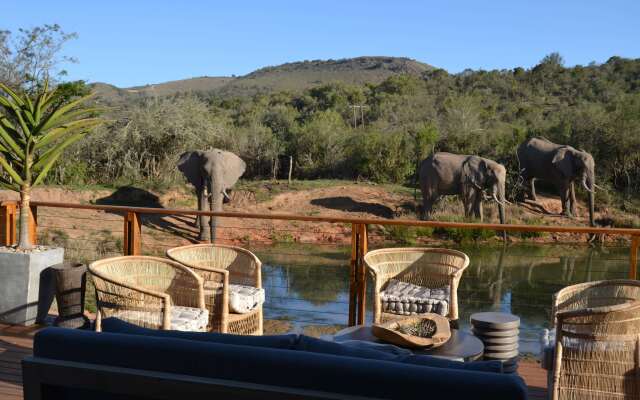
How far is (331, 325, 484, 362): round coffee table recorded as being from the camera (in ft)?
9.96

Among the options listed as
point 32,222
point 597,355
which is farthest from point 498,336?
point 32,222

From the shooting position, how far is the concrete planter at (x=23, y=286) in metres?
4.59

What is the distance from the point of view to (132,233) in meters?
4.92

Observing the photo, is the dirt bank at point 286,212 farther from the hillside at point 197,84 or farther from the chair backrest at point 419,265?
the hillside at point 197,84

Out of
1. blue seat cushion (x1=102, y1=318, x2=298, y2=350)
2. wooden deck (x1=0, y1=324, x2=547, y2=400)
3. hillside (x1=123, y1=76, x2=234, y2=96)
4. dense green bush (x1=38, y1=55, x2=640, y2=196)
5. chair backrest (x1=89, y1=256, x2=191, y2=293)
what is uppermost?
hillside (x1=123, y1=76, x2=234, y2=96)

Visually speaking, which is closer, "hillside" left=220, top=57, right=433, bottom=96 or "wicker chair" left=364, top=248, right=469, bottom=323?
"wicker chair" left=364, top=248, right=469, bottom=323

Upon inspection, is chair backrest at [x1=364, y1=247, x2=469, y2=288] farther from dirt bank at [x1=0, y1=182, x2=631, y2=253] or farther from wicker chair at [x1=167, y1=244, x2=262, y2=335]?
dirt bank at [x1=0, y1=182, x2=631, y2=253]

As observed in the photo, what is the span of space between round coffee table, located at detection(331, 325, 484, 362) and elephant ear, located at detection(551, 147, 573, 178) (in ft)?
49.8

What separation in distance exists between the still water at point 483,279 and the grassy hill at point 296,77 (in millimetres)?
45663

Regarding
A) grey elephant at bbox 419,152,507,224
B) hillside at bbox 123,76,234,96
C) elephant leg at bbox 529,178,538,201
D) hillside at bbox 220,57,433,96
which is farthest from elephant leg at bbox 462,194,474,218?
hillside at bbox 123,76,234,96

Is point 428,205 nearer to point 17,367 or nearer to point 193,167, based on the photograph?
point 193,167

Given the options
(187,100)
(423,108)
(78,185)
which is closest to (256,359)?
(78,185)

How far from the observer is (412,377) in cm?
177

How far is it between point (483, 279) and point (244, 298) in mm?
8579
